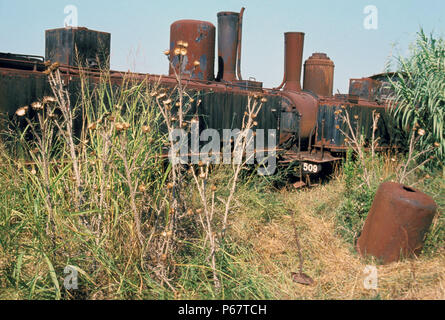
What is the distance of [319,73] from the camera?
12617 mm

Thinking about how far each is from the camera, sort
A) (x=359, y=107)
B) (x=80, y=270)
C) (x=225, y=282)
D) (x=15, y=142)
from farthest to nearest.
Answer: (x=359, y=107)
(x=15, y=142)
(x=225, y=282)
(x=80, y=270)

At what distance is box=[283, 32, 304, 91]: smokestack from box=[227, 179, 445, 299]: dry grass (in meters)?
5.96

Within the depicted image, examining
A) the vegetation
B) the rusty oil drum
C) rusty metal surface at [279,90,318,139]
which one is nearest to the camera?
the rusty oil drum

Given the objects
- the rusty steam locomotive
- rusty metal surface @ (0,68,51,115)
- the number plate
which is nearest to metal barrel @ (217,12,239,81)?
the rusty steam locomotive

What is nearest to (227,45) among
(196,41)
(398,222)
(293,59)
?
(196,41)

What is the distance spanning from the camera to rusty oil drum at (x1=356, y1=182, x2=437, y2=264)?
13.8 ft

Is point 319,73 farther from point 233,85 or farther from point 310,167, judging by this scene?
point 233,85

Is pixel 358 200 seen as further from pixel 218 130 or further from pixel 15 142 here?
pixel 15 142

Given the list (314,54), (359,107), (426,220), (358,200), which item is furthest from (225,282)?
Result: (314,54)

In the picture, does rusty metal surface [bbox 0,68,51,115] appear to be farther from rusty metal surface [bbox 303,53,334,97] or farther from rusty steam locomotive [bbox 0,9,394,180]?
rusty metal surface [bbox 303,53,334,97]

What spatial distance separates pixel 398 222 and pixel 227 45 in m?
6.52

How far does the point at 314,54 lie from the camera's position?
42.2ft

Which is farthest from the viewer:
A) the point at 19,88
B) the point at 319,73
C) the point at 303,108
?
the point at 319,73

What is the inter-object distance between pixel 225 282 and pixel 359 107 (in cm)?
831
